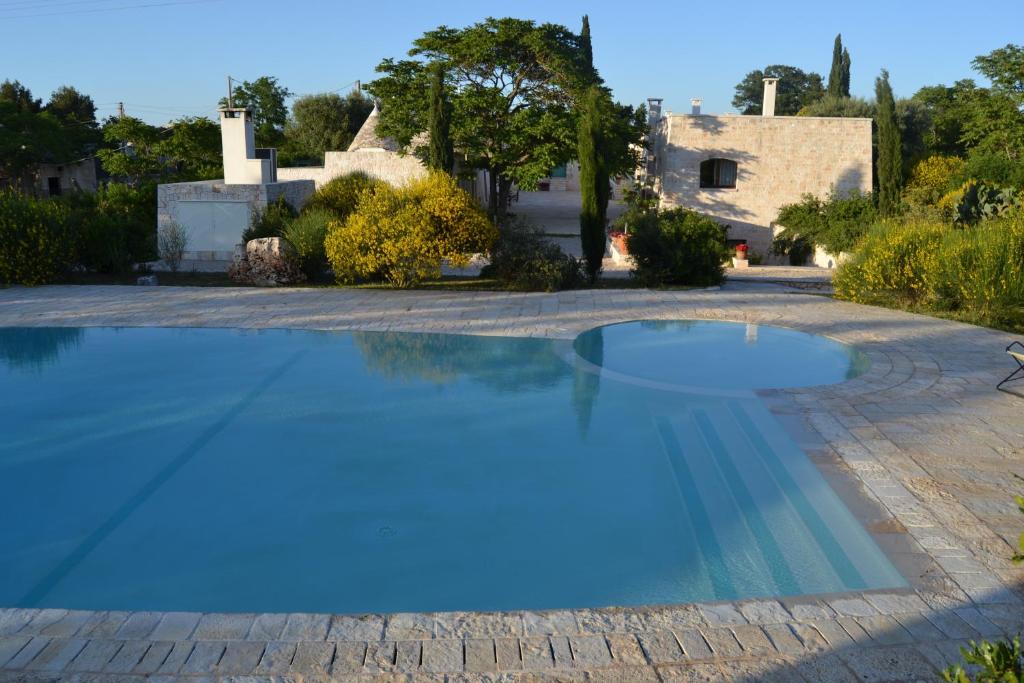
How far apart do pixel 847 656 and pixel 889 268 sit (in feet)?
34.1

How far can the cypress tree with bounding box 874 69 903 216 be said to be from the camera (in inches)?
966

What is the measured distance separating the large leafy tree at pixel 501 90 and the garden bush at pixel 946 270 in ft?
41.2

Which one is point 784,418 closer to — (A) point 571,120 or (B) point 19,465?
(B) point 19,465

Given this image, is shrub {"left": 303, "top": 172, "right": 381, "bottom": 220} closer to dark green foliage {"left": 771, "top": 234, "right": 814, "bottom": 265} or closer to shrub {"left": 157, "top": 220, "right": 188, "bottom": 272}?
shrub {"left": 157, "top": 220, "right": 188, "bottom": 272}

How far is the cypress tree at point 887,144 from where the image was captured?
24531mm

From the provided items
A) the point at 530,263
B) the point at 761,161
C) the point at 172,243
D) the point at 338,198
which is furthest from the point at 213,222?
the point at 761,161

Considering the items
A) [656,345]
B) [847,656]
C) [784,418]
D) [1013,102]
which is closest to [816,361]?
[656,345]

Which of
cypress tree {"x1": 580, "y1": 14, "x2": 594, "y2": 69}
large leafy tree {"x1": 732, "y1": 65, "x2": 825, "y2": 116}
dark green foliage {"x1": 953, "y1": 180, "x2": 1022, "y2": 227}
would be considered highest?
Result: large leafy tree {"x1": 732, "y1": 65, "x2": 825, "y2": 116}

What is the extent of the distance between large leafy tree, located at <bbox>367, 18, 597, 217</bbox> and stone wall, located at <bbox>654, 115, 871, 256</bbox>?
4588mm

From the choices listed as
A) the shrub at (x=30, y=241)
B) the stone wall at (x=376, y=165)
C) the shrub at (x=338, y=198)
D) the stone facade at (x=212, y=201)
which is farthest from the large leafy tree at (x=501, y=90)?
the shrub at (x=30, y=241)

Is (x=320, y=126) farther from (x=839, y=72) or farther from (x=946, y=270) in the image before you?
(x=946, y=270)

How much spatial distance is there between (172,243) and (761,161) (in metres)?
18.9

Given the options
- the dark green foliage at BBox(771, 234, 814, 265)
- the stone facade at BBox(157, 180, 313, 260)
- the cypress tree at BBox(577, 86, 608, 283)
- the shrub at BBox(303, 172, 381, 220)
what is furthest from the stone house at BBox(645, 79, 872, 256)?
the stone facade at BBox(157, 180, 313, 260)

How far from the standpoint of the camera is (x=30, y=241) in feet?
47.7
